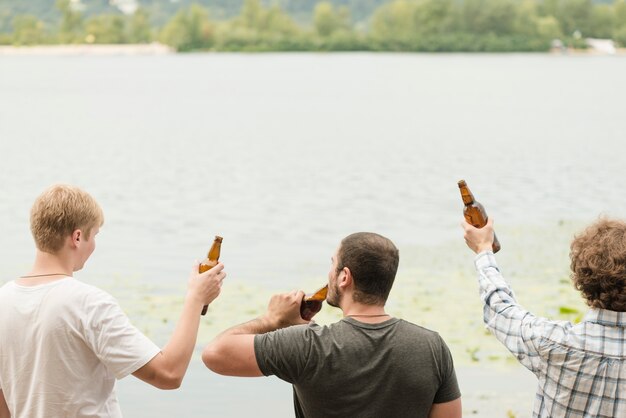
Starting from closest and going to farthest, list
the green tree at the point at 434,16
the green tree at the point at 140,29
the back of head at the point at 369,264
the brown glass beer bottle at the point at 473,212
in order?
1. the back of head at the point at 369,264
2. the brown glass beer bottle at the point at 473,212
3. the green tree at the point at 434,16
4. the green tree at the point at 140,29

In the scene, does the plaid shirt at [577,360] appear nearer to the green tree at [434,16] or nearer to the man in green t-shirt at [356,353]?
the man in green t-shirt at [356,353]

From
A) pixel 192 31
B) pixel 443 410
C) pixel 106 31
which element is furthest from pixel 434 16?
pixel 443 410

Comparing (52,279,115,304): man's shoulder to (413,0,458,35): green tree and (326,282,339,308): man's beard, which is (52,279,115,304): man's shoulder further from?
(413,0,458,35): green tree

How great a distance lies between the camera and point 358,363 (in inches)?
122

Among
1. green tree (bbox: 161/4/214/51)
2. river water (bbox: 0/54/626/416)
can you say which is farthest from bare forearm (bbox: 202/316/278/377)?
green tree (bbox: 161/4/214/51)

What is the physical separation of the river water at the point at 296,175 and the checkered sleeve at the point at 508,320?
456cm

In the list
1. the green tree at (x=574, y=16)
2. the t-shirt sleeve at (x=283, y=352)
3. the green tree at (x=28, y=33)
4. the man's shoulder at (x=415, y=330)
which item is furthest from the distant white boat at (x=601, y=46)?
the t-shirt sleeve at (x=283, y=352)

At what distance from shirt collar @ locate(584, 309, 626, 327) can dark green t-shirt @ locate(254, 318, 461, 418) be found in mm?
470

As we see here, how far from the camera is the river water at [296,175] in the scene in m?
13.4

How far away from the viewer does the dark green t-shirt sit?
310 centimetres

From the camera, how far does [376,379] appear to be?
10.2 feet

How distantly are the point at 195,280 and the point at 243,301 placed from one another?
835cm

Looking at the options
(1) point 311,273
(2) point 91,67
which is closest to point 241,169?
(1) point 311,273

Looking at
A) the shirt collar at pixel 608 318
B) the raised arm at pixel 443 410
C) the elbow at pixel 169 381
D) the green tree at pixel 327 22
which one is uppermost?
the shirt collar at pixel 608 318
